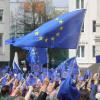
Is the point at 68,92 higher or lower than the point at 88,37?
lower

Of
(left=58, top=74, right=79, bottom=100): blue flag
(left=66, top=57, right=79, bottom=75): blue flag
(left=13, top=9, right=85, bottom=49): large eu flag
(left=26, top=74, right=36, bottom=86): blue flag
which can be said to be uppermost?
(left=13, top=9, right=85, bottom=49): large eu flag

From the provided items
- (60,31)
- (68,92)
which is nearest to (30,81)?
(60,31)

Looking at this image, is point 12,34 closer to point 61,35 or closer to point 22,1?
point 22,1

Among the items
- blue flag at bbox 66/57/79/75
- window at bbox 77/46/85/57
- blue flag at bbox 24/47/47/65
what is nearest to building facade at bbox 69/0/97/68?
window at bbox 77/46/85/57

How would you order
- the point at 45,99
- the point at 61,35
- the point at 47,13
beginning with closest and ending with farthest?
1. the point at 45,99
2. the point at 61,35
3. the point at 47,13

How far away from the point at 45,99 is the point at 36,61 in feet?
41.3

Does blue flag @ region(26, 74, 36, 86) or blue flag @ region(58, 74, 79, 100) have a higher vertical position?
blue flag @ region(58, 74, 79, 100)

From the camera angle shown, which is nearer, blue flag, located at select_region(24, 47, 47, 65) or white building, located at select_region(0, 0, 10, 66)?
blue flag, located at select_region(24, 47, 47, 65)

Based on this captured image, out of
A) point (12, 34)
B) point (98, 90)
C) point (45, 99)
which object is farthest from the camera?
point (12, 34)

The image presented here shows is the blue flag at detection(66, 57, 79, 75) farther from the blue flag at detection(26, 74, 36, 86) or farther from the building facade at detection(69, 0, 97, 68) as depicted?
the building facade at detection(69, 0, 97, 68)

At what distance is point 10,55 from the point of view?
61.0m

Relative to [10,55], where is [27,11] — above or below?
above

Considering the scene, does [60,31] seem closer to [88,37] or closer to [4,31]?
[88,37]

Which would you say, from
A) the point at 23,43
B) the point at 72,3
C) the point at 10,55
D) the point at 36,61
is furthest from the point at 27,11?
the point at 23,43
